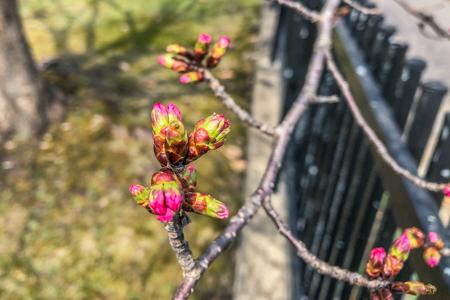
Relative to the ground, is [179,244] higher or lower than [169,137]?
lower

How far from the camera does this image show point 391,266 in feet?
2.98

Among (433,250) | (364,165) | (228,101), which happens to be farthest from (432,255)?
(364,165)

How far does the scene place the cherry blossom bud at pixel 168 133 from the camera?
656 millimetres

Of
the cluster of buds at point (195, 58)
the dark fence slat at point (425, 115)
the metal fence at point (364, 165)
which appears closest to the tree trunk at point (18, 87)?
the metal fence at point (364, 165)

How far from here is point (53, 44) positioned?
249 inches

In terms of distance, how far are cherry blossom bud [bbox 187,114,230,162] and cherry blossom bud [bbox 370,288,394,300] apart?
1.41ft

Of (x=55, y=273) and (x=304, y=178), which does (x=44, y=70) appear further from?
(x=304, y=178)

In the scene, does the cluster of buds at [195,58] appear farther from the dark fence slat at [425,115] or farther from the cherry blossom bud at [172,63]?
the dark fence slat at [425,115]

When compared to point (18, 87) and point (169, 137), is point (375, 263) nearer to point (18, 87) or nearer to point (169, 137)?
point (169, 137)

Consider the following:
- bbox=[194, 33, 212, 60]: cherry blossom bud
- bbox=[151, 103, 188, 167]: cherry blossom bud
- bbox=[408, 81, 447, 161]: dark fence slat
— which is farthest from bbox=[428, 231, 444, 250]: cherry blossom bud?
bbox=[151, 103, 188, 167]: cherry blossom bud

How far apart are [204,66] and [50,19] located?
21.7ft

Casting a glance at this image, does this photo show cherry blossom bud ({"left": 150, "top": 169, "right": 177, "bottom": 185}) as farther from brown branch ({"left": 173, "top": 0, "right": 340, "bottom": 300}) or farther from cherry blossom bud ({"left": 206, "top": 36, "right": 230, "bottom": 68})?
cherry blossom bud ({"left": 206, "top": 36, "right": 230, "bottom": 68})

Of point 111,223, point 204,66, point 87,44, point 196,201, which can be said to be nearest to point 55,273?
point 111,223

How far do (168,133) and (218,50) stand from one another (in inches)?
26.8
